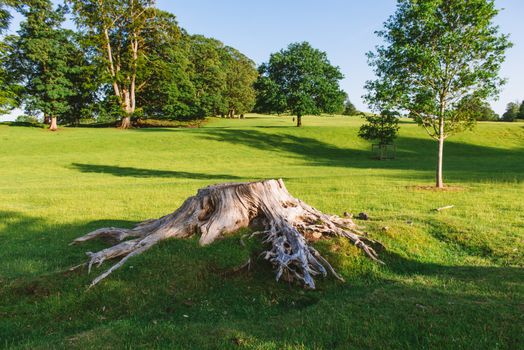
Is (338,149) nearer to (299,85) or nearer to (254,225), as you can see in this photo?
(299,85)

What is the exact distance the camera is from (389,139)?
42906 millimetres

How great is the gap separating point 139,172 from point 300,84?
32140mm

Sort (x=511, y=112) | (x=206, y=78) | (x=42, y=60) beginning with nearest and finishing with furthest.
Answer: (x=42, y=60) → (x=206, y=78) → (x=511, y=112)

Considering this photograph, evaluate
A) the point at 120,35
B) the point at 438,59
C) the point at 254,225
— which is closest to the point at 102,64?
the point at 120,35

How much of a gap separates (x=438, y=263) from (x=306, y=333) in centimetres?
457

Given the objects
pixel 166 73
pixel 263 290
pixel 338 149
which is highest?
pixel 166 73

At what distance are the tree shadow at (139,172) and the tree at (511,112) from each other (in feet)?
260

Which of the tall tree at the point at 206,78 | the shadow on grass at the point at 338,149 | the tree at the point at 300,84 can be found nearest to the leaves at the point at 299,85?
the tree at the point at 300,84

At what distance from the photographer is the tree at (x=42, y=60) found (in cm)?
5444

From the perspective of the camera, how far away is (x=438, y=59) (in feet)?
64.6

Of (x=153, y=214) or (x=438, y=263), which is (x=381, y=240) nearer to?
(x=438, y=263)

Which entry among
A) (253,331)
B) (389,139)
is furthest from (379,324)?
(389,139)

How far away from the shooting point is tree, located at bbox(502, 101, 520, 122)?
8325 cm

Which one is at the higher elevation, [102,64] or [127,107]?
[102,64]
